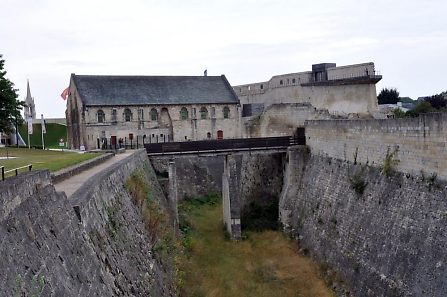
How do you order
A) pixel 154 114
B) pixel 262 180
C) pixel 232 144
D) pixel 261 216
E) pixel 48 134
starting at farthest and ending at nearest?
pixel 48 134 → pixel 154 114 → pixel 262 180 → pixel 261 216 → pixel 232 144

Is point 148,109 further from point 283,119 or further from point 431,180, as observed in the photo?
point 431,180

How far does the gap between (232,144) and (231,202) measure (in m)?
3.55

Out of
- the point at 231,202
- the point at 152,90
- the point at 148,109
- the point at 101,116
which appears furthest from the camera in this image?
the point at 152,90

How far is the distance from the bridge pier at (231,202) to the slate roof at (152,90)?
53.7ft

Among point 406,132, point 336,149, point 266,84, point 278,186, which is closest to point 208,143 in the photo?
point 278,186

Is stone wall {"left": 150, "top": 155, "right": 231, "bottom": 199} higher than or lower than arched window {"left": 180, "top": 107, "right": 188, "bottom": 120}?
lower

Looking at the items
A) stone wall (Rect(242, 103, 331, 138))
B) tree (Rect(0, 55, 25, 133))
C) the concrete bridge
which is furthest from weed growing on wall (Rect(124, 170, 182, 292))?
stone wall (Rect(242, 103, 331, 138))

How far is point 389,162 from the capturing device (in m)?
17.8

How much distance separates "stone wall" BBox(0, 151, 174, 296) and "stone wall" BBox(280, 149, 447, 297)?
706 cm

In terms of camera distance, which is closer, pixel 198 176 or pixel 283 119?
pixel 283 119

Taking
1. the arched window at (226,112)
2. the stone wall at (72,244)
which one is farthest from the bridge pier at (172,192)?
the arched window at (226,112)

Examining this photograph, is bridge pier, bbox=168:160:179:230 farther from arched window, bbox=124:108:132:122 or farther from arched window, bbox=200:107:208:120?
arched window, bbox=200:107:208:120

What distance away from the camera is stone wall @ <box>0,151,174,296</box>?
6199mm

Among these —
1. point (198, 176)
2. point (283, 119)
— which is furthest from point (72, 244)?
point (198, 176)
